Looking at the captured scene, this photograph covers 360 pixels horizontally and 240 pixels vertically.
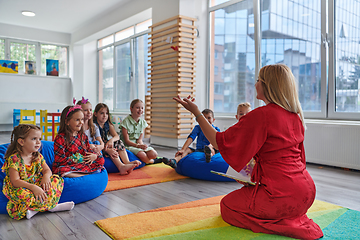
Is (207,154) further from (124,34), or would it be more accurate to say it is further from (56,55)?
(56,55)

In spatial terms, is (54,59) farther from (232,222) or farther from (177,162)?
(232,222)

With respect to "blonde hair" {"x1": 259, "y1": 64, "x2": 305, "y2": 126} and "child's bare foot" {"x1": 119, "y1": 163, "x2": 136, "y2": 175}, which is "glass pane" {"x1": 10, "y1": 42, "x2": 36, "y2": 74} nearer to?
"child's bare foot" {"x1": 119, "y1": 163, "x2": 136, "y2": 175}

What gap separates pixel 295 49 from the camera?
4.67 metres

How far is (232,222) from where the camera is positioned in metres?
1.87

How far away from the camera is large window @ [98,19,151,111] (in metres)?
Result: 8.01

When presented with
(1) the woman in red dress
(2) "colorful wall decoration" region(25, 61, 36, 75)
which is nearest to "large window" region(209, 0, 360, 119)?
(1) the woman in red dress

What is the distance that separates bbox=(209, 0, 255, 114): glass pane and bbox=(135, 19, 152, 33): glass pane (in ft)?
7.12

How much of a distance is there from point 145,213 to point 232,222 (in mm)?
630

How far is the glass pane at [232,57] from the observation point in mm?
5398

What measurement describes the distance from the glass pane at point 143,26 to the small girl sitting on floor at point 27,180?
19.9 ft

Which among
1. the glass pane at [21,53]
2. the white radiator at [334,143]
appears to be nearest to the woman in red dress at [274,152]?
the white radiator at [334,143]

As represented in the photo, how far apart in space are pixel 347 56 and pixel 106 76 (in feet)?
24.6

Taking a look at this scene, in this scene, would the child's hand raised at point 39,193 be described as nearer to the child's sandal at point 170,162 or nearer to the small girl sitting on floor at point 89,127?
the small girl sitting on floor at point 89,127

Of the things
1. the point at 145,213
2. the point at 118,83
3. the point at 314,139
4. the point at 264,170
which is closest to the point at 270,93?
the point at 264,170
